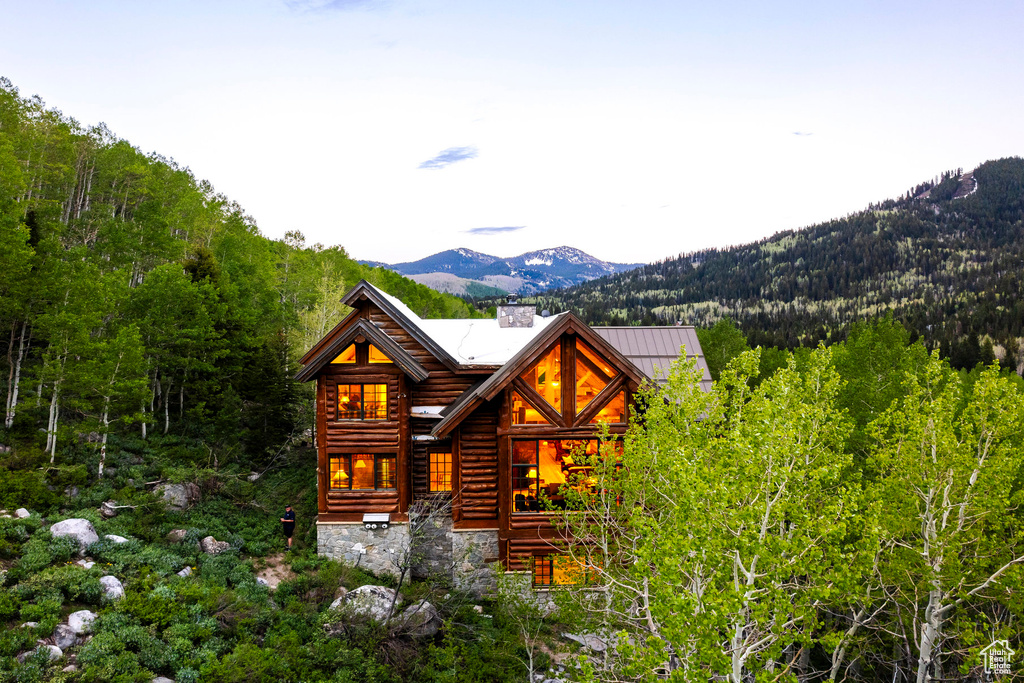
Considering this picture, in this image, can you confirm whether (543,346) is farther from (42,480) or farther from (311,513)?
(42,480)

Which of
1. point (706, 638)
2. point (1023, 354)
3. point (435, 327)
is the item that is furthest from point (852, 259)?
point (706, 638)

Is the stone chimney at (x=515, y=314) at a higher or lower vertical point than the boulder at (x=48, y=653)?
higher

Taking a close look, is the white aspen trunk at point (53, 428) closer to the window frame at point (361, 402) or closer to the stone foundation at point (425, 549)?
the window frame at point (361, 402)

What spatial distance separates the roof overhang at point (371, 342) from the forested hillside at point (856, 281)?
3402 inches

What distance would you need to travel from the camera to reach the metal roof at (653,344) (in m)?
25.5

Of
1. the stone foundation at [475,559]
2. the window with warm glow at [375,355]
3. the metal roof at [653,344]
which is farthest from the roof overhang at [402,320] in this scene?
the metal roof at [653,344]

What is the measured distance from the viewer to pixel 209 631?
546 inches

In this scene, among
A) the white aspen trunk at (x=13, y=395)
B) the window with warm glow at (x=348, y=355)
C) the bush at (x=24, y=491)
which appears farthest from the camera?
the window with warm glow at (x=348, y=355)

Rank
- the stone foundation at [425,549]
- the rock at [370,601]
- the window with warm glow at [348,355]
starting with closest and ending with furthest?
the rock at [370,601]
the stone foundation at [425,549]
the window with warm glow at [348,355]

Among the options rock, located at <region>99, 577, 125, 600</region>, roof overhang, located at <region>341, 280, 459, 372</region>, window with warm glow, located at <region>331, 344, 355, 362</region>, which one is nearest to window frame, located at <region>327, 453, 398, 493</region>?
window with warm glow, located at <region>331, 344, 355, 362</region>

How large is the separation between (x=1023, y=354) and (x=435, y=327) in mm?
95760

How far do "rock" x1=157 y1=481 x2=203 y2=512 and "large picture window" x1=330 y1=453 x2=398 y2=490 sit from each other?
232 inches

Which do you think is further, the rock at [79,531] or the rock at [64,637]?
the rock at [79,531]

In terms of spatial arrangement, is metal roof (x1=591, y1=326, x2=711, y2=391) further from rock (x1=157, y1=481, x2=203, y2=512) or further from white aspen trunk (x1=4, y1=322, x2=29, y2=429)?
white aspen trunk (x1=4, y1=322, x2=29, y2=429)
